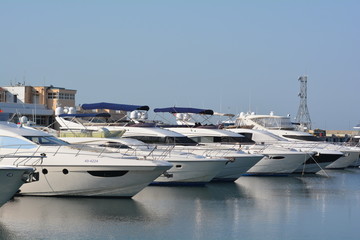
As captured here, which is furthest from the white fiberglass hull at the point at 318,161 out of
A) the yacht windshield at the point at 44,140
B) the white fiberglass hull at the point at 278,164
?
the yacht windshield at the point at 44,140

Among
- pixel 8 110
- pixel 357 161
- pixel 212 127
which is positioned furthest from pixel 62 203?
pixel 357 161

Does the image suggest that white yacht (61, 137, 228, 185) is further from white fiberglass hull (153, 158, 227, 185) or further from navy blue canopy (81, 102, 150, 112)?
navy blue canopy (81, 102, 150, 112)

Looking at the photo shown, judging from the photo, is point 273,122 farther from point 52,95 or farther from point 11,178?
point 11,178

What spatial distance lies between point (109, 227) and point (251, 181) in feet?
57.4

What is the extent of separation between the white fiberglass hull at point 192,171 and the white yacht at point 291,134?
1445cm

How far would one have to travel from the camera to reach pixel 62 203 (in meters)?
24.3

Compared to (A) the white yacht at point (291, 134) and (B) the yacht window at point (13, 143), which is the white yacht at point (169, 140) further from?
(A) the white yacht at point (291, 134)

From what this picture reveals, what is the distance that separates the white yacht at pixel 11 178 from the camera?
19453 millimetres

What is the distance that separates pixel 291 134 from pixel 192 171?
20.3 meters

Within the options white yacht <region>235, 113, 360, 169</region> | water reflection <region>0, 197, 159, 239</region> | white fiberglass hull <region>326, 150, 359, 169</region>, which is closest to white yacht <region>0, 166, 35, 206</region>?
water reflection <region>0, 197, 159, 239</region>

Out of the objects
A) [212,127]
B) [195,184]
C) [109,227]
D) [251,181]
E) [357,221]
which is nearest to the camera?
[109,227]

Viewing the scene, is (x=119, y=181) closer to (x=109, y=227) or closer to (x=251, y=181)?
(x=109, y=227)

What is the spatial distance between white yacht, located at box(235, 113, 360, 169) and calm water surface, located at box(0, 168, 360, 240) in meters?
16.3

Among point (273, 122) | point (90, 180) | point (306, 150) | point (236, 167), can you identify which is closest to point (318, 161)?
point (306, 150)
